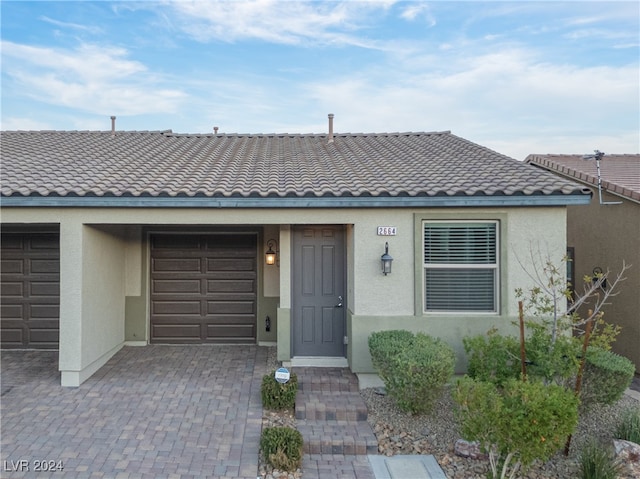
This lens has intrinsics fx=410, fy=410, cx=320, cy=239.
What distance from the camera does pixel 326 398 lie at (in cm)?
605

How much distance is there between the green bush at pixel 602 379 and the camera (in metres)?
5.52

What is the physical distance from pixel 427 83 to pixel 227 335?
10005 mm

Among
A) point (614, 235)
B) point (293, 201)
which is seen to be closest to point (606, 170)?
point (614, 235)

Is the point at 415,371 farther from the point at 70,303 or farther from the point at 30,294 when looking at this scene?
the point at 30,294


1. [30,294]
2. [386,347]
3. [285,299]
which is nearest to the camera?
[386,347]

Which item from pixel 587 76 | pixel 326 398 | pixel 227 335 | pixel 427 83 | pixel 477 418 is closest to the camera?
pixel 477 418

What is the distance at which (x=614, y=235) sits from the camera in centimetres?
884

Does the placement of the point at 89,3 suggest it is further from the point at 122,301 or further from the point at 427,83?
the point at 427,83

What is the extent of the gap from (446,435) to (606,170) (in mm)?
8832

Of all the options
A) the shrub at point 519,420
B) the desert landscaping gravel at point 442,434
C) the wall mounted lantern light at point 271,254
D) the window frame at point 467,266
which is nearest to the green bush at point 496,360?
the desert landscaping gravel at point 442,434

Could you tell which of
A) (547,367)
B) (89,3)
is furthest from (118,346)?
(89,3)

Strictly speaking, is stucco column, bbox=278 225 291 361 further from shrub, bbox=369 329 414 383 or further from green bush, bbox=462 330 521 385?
green bush, bbox=462 330 521 385

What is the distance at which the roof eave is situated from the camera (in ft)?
21.6

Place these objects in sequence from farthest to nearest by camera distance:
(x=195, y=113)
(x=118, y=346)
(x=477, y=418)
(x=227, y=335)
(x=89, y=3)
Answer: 1. (x=195, y=113)
2. (x=89, y=3)
3. (x=227, y=335)
4. (x=118, y=346)
5. (x=477, y=418)
